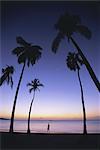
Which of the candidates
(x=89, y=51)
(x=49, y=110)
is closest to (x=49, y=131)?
(x=49, y=110)

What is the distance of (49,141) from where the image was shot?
5457 millimetres

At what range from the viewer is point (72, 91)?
5.66m


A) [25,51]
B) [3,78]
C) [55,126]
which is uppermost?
[25,51]

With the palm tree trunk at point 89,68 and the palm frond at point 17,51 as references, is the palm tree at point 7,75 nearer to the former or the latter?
the palm frond at point 17,51

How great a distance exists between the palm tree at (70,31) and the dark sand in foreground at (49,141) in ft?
2.36

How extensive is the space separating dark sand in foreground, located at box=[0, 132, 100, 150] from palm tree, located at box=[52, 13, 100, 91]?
0.72 meters

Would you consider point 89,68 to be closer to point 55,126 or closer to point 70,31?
point 70,31

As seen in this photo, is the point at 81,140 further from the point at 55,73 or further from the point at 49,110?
the point at 55,73

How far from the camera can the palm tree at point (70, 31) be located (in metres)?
5.50

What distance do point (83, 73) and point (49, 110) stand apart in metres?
0.69

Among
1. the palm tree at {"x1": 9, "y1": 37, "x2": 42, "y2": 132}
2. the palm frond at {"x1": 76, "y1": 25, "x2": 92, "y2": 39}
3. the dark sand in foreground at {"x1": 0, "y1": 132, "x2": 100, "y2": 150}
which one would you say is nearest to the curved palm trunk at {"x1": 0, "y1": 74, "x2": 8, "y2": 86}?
the palm tree at {"x1": 9, "y1": 37, "x2": 42, "y2": 132}

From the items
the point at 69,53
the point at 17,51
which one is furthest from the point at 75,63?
the point at 17,51

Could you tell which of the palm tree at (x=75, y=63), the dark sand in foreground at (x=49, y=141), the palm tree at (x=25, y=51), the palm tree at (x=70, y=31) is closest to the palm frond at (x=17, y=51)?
the palm tree at (x=25, y=51)

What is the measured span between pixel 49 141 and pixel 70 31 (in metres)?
1.51
